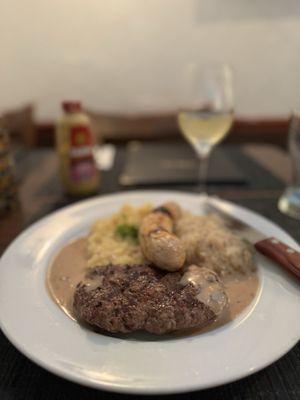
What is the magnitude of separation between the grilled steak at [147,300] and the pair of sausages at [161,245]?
0.13 feet

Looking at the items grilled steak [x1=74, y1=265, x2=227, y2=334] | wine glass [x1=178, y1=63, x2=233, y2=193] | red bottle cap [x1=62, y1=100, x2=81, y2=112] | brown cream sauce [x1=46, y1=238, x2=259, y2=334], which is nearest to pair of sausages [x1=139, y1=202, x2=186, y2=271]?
grilled steak [x1=74, y1=265, x2=227, y2=334]

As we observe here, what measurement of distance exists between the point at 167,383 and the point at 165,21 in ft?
11.4

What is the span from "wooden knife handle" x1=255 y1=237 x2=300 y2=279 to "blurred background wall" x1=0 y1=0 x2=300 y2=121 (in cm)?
285

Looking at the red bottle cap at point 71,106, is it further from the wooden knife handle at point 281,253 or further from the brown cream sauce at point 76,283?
the wooden knife handle at point 281,253

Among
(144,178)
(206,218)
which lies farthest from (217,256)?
(144,178)

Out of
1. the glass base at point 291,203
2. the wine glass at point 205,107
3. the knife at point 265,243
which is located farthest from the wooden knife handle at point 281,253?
the wine glass at point 205,107

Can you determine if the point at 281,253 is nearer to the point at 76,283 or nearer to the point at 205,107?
the point at 76,283

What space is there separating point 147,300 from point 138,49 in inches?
127

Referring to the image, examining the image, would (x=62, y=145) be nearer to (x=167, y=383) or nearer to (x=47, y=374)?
(x=47, y=374)

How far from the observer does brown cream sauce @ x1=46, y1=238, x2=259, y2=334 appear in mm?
812

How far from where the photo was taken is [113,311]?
74 cm

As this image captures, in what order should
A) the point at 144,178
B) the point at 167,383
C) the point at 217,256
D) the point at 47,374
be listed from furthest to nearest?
1. the point at 144,178
2. the point at 217,256
3. the point at 47,374
4. the point at 167,383

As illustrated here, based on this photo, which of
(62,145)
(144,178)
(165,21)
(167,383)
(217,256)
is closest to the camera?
(167,383)

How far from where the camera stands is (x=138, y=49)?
346 cm
